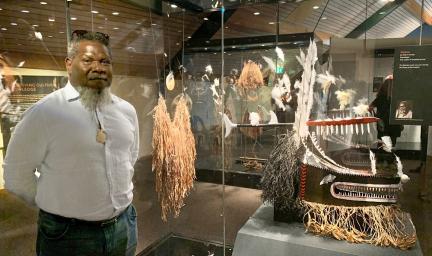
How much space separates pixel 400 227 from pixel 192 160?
5.42ft

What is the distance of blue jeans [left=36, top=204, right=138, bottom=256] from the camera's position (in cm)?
142

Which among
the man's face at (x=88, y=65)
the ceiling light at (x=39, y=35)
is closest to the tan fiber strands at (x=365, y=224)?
the man's face at (x=88, y=65)

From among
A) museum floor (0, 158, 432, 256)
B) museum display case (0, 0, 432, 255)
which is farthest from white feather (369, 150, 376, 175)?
museum floor (0, 158, 432, 256)

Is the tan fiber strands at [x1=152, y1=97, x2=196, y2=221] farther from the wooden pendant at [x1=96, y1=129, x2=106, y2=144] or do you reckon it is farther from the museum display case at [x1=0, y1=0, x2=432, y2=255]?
the wooden pendant at [x1=96, y1=129, x2=106, y2=144]

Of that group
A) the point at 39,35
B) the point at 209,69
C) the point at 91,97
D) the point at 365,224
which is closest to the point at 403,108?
the point at 365,224

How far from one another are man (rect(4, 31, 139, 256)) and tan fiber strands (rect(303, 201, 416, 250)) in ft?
4.59

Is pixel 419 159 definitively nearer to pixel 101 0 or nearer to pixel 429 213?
pixel 429 213

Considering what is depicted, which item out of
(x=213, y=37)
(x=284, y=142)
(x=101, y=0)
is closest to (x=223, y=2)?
(x=213, y=37)

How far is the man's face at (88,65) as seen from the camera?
1.47 metres

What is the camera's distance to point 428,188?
234 centimetres

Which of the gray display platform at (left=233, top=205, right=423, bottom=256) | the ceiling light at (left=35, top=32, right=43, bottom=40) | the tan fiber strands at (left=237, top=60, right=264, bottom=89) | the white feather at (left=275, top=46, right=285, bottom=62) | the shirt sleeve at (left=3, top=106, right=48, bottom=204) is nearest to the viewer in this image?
the shirt sleeve at (left=3, top=106, right=48, bottom=204)

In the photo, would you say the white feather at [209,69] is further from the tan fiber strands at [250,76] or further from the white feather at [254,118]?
the white feather at [254,118]

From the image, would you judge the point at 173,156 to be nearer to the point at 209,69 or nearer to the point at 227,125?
the point at 227,125

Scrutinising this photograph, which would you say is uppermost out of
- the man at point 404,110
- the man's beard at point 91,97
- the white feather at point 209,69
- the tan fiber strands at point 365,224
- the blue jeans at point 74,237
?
the white feather at point 209,69
